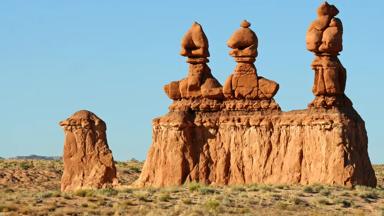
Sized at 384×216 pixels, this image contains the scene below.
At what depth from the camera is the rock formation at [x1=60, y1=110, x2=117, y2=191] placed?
59250mm

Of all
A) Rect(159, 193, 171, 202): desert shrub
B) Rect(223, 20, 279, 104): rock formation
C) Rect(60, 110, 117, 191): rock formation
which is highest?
Rect(223, 20, 279, 104): rock formation

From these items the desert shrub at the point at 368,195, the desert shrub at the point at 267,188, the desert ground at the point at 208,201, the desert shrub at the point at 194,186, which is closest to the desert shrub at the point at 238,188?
the desert ground at the point at 208,201

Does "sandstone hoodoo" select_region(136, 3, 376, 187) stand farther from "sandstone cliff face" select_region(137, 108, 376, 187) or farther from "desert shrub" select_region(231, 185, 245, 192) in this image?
"desert shrub" select_region(231, 185, 245, 192)

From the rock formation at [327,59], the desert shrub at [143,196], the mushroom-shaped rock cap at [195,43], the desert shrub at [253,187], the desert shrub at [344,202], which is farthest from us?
the mushroom-shaped rock cap at [195,43]

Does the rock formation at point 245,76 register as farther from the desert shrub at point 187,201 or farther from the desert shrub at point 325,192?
the desert shrub at point 187,201

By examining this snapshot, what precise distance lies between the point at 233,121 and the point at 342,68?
593cm

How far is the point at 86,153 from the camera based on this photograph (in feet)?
195

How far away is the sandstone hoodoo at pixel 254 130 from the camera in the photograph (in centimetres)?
5338

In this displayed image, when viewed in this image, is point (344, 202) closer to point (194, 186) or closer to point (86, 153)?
point (194, 186)

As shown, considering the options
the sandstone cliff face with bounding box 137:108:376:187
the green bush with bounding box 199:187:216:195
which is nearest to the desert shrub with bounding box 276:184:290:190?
the sandstone cliff face with bounding box 137:108:376:187

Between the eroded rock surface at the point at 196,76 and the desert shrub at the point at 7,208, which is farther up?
the eroded rock surface at the point at 196,76

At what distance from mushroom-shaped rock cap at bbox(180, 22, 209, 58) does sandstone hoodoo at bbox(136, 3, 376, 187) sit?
5 centimetres

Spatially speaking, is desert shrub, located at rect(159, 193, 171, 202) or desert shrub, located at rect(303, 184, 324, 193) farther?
desert shrub, located at rect(303, 184, 324, 193)

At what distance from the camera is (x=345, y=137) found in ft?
173
